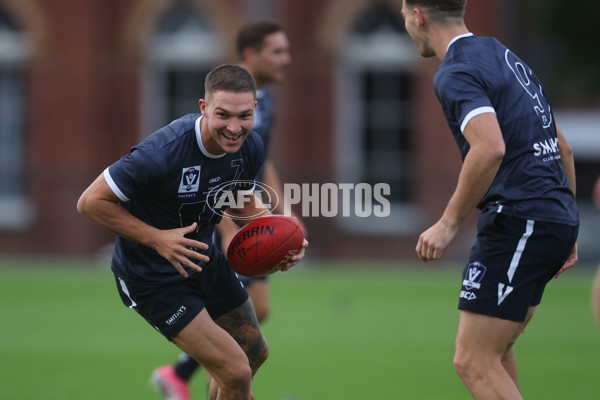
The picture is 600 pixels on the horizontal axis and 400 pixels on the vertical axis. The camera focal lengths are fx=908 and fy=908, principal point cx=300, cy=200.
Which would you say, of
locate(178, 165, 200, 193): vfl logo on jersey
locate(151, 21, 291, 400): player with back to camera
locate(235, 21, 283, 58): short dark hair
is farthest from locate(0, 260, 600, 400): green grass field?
locate(235, 21, 283, 58): short dark hair

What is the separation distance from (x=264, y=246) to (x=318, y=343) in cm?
469

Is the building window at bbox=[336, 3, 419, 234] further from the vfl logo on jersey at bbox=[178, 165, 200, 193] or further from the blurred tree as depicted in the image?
the vfl logo on jersey at bbox=[178, 165, 200, 193]

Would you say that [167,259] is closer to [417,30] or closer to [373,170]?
[417,30]

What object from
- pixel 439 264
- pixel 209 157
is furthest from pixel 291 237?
pixel 439 264

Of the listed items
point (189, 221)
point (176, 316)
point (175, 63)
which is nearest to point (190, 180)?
point (189, 221)

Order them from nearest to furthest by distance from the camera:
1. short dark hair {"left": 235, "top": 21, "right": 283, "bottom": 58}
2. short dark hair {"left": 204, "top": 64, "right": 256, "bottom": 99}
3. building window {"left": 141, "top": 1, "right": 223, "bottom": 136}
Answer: short dark hair {"left": 204, "top": 64, "right": 256, "bottom": 99}, short dark hair {"left": 235, "top": 21, "right": 283, "bottom": 58}, building window {"left": 141, "top": 1, "right": 223, "bottom": 136}

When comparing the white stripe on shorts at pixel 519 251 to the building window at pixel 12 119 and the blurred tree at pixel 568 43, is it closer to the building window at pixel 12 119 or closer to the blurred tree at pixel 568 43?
the building window at pixel 12 119

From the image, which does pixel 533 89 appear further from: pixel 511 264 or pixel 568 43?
pixel 568 43

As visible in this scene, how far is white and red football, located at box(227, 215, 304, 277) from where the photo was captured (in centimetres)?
502

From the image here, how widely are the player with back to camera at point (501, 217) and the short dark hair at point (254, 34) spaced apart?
2.63 meters

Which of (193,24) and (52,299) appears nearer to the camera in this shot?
(52,299)

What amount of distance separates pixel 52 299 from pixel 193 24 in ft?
34.0

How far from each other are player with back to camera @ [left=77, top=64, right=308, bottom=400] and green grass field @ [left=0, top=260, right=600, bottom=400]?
2075 millimetres

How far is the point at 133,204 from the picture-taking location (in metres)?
4.83
